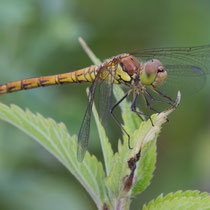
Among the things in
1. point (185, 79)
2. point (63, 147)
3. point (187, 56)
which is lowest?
point (63, 147)

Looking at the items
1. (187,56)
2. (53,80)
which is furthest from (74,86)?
(187,56)

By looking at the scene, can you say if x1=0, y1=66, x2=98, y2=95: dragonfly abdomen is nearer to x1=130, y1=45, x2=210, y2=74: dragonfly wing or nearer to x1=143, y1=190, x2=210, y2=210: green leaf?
x1=130, y1=45, x2=210, y2=74: dragonfly wing

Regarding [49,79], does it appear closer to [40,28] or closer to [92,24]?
[40,28]

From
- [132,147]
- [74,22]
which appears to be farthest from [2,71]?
[132,147]

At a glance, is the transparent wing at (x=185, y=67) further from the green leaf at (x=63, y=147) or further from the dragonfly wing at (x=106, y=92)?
the green leaf at (x=63, y=147)

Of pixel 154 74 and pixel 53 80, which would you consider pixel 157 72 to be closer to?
pixel 154 74
